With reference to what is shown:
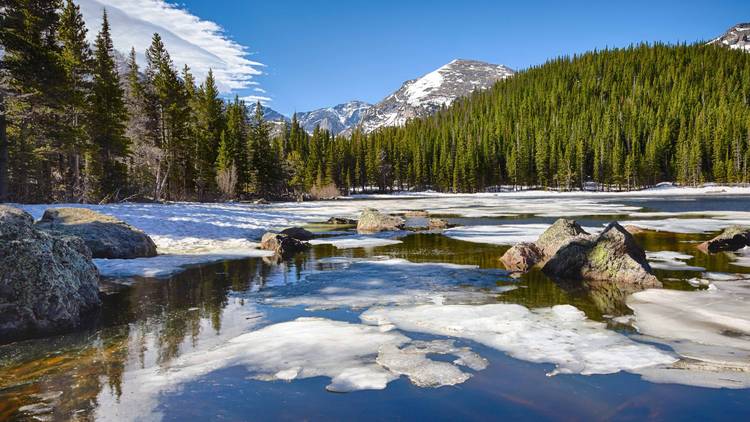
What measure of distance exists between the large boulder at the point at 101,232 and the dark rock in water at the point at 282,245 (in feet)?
12.8

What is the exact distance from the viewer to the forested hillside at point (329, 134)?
26.2 metres

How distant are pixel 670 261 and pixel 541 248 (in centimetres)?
367

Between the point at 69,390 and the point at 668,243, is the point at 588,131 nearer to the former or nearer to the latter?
the point at 668,243

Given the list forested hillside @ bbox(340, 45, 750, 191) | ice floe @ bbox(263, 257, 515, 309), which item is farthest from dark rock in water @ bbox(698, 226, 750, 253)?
forested hillside @ bbox(340, 45, 750, 191)

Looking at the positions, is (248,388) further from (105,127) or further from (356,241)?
(105,127)

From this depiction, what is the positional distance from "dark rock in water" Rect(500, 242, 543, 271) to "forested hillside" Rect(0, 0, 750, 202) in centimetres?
2295

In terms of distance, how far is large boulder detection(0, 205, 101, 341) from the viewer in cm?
650

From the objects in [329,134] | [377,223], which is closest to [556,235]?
[377,223]

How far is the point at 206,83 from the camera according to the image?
54.1 metres

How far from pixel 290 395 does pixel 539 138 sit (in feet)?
370

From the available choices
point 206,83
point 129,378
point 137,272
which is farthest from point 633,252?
point 206,83

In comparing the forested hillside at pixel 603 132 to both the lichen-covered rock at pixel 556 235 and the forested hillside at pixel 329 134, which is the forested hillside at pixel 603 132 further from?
the lichen-covered rock at pixel 556 235

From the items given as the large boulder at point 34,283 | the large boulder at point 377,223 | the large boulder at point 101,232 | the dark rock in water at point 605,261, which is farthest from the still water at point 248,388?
the large boulder at point 377,223

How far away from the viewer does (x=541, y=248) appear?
1346 centimetres
